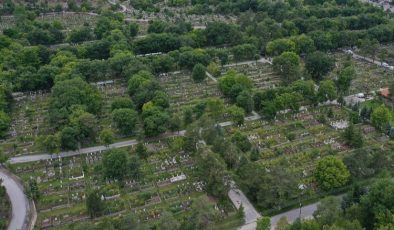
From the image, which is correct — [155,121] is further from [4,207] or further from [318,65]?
[318,65]

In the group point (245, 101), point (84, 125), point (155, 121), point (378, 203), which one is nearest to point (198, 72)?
point (245, 101)

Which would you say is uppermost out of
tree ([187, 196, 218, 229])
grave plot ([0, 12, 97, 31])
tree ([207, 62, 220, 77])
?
tree ([187, 196, 218, 229])

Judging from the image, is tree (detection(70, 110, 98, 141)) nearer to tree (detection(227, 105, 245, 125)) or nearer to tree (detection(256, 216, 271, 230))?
tree (detection(227, 105, 245, 125))

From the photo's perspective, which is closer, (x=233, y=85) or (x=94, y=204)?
(x=94, y=204)

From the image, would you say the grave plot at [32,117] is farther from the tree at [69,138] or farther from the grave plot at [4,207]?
the grave plot at [4,207]

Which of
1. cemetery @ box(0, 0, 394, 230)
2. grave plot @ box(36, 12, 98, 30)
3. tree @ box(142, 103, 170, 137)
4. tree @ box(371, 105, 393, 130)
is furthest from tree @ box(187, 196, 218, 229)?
grave plot @ box(36, 12, 98, 30)

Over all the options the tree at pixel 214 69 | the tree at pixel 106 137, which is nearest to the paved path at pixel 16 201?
the tree at pixel 106 137
